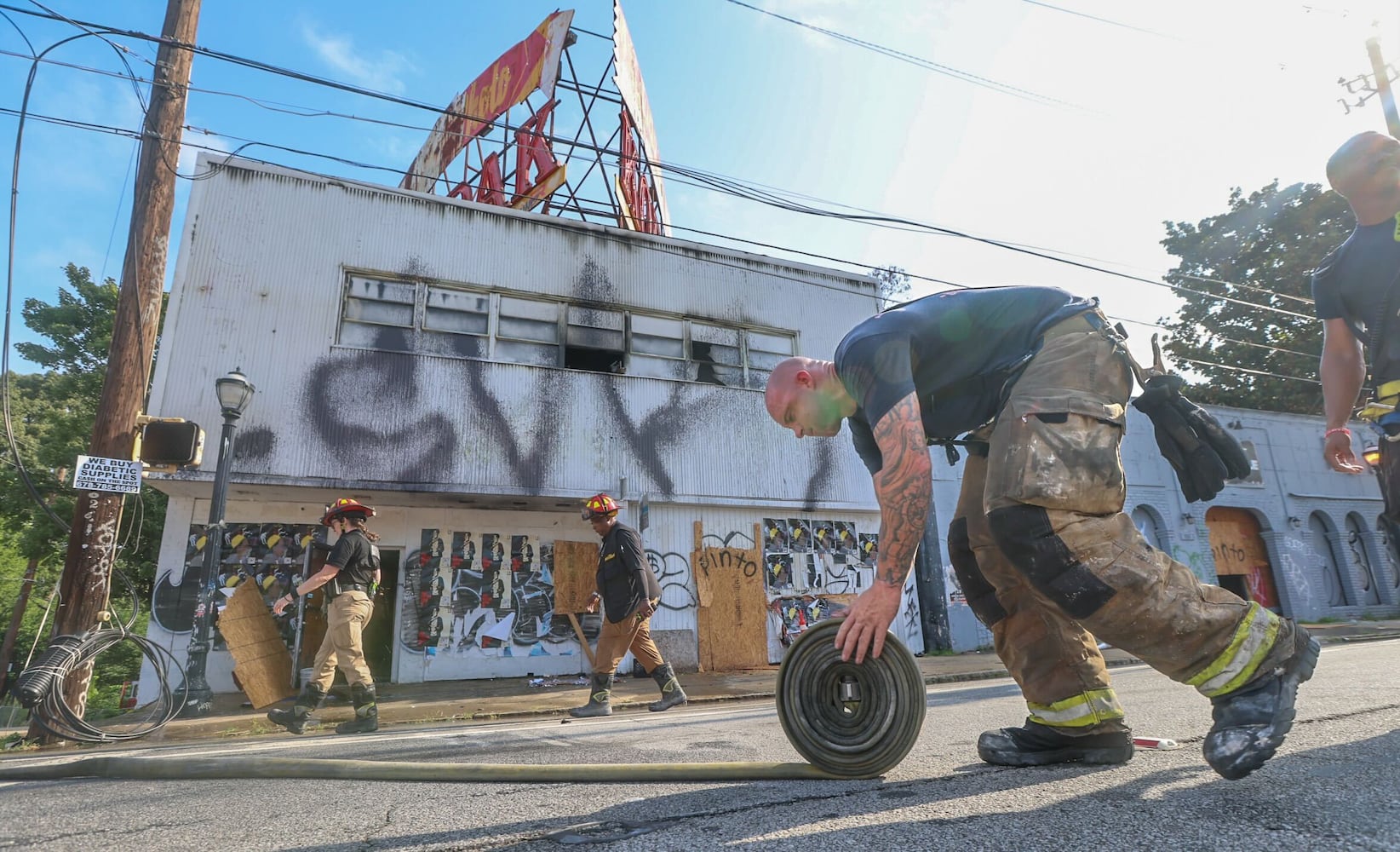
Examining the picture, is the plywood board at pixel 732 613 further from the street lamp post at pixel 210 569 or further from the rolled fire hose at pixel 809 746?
the rolled fire hose at pixel 809 746

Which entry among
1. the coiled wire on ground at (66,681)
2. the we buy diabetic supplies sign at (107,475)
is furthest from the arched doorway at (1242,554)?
the we buy diabetic supplies sign at (107,475)

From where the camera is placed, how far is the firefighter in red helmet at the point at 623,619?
6223mm

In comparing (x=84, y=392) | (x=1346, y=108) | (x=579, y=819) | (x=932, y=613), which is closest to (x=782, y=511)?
(x=932, y=613)

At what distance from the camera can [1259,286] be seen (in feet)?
78.7

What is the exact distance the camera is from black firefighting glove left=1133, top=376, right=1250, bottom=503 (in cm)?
214

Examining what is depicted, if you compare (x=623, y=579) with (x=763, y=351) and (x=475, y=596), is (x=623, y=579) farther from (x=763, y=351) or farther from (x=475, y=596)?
(x=763, y=351)

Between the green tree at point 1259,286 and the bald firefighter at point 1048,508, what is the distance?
24234mm

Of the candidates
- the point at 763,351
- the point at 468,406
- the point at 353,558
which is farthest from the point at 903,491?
the point at 763,351

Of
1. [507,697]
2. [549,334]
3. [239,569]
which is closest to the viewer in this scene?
[507,697]

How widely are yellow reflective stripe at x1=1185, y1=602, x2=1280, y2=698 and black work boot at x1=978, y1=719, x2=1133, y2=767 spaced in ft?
1.64

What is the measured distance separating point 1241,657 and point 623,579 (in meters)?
5.05

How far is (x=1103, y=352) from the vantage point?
2066mm

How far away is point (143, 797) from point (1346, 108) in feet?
75.1

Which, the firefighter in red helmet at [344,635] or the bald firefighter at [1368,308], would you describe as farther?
the firefighter in red helmet at [344,635]
